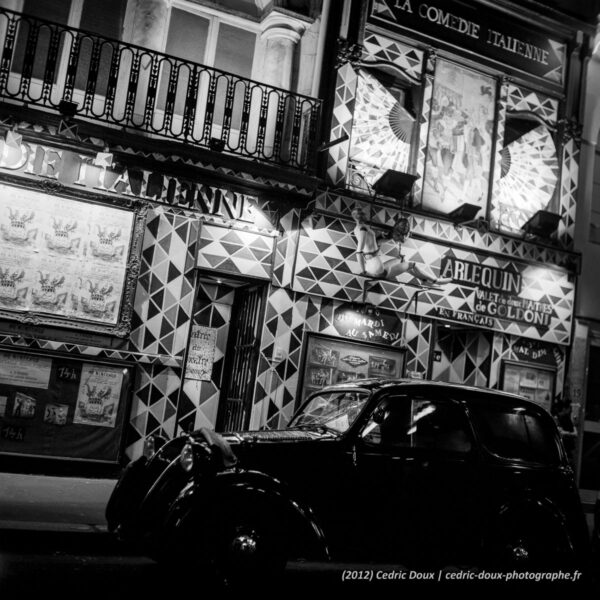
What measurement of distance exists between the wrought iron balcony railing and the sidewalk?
17.0ft

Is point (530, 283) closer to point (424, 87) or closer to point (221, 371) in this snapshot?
point (424, 87)

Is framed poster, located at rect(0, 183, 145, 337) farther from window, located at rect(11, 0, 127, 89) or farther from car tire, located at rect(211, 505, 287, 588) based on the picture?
car tire, located at rect(211, 505, 287, 588)

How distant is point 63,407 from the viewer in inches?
398

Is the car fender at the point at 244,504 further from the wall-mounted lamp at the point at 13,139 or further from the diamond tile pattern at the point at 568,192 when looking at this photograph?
the diamond tile pattern at the point at 568,192

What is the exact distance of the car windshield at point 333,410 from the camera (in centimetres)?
614

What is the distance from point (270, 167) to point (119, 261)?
2823mm

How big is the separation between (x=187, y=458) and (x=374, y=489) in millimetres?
1557

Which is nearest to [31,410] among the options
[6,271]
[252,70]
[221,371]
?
[6,271]

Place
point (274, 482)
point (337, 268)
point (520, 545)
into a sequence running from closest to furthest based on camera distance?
point (274, 482) < point (520, 545) < point (337, 268)

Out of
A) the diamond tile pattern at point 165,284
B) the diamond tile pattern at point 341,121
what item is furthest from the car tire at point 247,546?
the diamond tile pattern at point 341,121

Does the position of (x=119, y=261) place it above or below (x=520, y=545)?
above

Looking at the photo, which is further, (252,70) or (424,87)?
(424,87)

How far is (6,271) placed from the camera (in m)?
9.98

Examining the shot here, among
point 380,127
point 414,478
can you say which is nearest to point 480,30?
point 380,127
